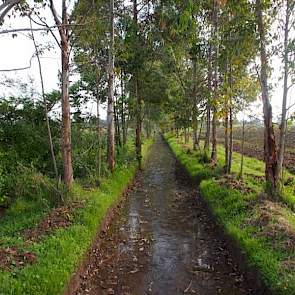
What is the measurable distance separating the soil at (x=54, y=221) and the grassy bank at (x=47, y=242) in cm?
6

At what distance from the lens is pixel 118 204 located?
1600 cm

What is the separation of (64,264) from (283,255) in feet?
16.1

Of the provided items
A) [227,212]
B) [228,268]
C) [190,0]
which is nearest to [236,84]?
[227,212]

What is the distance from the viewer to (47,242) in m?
8.85

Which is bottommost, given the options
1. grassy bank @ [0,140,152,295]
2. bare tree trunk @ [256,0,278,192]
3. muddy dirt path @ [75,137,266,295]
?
muddy dirt path @ [75,137,266,295]

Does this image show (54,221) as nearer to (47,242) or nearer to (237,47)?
(47,242)

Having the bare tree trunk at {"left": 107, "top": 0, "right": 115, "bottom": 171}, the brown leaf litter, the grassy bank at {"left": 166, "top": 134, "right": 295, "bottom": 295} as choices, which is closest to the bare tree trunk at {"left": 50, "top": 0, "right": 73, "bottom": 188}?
the brown leaf litter

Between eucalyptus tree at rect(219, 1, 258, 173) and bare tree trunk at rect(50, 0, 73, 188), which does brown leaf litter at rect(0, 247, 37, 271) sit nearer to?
bare tree trunk at rect(50, 0, 73, 188)

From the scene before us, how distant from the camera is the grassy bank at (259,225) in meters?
7.77

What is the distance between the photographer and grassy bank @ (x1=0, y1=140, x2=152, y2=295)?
22.9 ft

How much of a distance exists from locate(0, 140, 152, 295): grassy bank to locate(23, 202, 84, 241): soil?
0.06m

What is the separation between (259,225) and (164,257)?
283cm

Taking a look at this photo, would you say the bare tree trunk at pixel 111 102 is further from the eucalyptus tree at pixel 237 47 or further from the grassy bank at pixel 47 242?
the eucalyptus tree at pixel 237 47

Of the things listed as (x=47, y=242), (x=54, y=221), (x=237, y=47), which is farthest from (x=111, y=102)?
(x=47, y=242)
